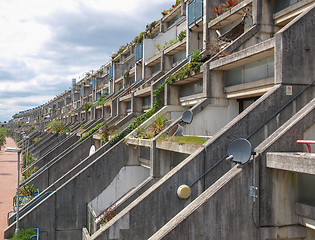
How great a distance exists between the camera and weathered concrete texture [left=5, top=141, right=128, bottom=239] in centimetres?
1580

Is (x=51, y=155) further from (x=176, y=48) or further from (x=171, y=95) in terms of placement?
(x=171, y=95)

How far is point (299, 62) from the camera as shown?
9.34 m

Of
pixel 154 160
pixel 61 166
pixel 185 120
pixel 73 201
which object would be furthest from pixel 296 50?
pixel 61 166

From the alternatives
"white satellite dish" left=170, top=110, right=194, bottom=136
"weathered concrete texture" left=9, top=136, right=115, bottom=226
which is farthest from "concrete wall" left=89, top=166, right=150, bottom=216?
"white satellite dish" left=170, top=110, right=194, bottom=136

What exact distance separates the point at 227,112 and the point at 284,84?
4478mm

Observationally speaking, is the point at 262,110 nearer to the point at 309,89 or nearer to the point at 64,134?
the point at 309,89

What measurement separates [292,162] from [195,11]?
1441cm

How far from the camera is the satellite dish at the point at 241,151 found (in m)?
6.98

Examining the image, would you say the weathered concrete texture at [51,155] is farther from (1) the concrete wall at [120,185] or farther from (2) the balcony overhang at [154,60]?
(1) the concrete wall at [120,185]

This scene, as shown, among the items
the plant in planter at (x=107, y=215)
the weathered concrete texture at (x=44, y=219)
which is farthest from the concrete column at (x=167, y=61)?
the plant in planter at (x=107, y=215)

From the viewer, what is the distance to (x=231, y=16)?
15289 mm

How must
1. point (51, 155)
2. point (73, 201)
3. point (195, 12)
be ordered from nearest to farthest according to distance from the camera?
point (73, 201) < point (195, 12) < point (51, 155)

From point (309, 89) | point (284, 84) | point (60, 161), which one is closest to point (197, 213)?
point (284, 84)

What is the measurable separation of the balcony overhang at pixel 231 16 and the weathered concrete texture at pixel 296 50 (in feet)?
16.3
